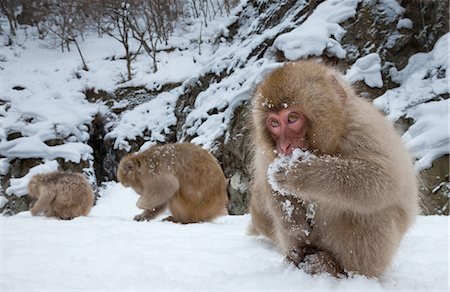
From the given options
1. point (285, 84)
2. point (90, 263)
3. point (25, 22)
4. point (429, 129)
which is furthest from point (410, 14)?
point (25, 22)

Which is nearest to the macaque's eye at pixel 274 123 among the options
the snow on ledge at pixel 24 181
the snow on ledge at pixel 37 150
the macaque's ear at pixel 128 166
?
the macaque's ear at pixel 128 166

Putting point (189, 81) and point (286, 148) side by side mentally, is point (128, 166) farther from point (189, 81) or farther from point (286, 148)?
point (189, 81)

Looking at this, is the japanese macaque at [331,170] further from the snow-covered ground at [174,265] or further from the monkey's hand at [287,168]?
the snow-covered ground at [174,265]

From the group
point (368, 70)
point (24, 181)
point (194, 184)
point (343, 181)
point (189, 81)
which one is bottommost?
point (24, 181)

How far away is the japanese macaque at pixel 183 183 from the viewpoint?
4891 millimetres

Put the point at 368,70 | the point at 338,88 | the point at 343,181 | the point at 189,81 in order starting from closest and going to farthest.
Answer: the point at 343,181 < the point at 338,88 < the point at 368,70 < the point at 189,81

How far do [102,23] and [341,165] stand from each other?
867 inches

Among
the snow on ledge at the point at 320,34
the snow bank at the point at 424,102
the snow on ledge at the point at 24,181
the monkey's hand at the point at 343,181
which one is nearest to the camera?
the monkey's hand at the point at 343,181

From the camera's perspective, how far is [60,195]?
17.0 feet

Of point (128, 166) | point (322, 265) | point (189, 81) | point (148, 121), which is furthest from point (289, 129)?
point (148, 121)

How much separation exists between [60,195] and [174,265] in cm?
373

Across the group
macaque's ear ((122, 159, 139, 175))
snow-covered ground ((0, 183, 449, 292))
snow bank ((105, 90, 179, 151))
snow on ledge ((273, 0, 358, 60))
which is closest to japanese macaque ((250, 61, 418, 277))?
snow-covered ground ((0, 183, 449, 292))

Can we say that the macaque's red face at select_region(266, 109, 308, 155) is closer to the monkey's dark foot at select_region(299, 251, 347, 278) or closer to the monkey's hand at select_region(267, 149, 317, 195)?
the monkey's hand at select_region(267, 149, 317, 195)

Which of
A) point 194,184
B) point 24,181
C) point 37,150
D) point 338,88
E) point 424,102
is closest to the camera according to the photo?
point 338,88
